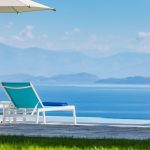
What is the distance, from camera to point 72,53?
17488 centimetres

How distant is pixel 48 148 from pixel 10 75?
4425 inches

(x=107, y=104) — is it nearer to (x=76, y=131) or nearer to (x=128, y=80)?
(x=76, y=131)

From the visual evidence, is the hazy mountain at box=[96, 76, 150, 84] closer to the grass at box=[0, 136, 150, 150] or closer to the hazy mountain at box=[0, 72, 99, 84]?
the hazy mountain at box=[0, 72, 99, 84]

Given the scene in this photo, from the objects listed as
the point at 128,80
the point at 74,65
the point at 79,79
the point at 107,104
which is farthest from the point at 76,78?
the point at 107,104

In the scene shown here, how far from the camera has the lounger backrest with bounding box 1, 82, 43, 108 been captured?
12.3 m

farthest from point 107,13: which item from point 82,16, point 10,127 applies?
point 10,127

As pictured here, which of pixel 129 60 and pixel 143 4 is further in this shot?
pixel 129 60

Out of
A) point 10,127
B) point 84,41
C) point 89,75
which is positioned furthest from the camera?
point 89,75

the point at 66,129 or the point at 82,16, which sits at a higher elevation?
the point at 82,16

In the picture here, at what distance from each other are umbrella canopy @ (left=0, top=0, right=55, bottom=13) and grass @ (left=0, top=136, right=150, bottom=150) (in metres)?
3.04

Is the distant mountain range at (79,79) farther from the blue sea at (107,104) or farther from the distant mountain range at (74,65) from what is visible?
the blue sea at (107,104)

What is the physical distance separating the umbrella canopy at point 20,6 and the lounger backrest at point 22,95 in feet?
4.14

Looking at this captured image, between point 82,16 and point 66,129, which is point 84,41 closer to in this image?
point 82,16

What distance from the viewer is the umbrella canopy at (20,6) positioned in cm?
1156
